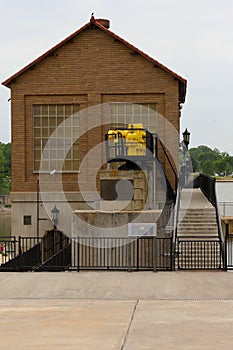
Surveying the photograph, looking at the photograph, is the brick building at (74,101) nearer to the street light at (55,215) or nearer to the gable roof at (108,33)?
the gable roof at (108,33)

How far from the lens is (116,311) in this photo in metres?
13.3

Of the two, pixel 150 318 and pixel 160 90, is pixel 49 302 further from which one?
pixel 160 90

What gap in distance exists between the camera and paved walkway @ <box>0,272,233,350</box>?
33.9ft

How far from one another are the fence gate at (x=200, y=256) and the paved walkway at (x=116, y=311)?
2149 millimetres

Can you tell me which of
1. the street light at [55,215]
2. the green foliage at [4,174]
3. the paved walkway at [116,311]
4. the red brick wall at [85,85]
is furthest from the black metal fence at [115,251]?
the green foliage at [4,174]

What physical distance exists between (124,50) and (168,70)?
7.00ft

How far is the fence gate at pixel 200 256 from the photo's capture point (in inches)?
809

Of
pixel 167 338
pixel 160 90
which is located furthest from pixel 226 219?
pixel 167 338

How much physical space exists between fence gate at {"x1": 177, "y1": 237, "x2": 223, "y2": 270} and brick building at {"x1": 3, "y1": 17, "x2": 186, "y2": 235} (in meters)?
7.73

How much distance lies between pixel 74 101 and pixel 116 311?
17.7 metres

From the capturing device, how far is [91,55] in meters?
30.0

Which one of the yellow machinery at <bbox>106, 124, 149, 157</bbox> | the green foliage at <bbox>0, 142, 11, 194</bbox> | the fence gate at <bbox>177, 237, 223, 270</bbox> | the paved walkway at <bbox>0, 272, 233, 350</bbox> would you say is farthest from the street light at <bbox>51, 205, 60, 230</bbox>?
the green foliage at <bbox>0, 142, 11, 194</bbox>

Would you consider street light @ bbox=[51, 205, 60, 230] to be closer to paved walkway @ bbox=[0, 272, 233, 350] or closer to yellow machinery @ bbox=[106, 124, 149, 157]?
yellow machinery @ bbox=[106, 124, 149, 157]

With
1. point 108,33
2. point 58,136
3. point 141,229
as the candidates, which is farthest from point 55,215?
point 141,229
